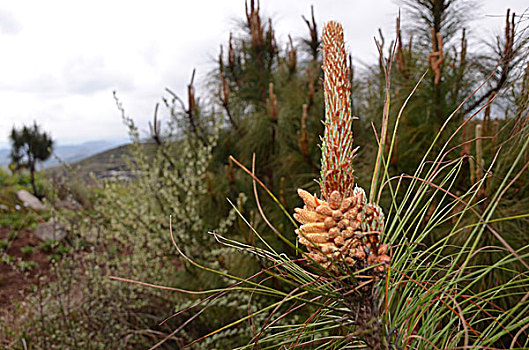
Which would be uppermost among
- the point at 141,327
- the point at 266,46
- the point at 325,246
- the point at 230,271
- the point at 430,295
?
the point at 266,46

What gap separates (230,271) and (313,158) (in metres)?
1.07

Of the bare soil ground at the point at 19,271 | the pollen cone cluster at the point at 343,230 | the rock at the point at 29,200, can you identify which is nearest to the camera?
the pollen cone cluster at the point at 343,230

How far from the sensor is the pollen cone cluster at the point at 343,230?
0.59m

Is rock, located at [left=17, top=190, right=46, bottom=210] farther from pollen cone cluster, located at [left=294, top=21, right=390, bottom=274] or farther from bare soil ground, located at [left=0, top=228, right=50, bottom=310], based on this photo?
pollen cone cluster, located at [left=294, top=21, right=390, bottom=274]

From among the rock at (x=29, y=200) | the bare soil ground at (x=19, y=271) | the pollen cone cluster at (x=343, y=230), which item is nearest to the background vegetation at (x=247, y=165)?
the bare soil ground at (x=19, y=271)

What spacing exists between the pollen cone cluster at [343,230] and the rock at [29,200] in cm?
863

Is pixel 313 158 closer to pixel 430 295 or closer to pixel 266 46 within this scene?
pixel 266 46

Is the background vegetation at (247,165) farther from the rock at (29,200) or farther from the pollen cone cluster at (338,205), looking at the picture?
the rock at (29,200)

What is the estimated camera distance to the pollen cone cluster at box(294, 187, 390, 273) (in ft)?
1.94

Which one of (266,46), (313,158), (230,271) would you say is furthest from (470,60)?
(230,271)

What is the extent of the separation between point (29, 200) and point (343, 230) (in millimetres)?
9270

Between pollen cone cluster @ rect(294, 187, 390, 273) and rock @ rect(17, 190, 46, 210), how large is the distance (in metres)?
8.63

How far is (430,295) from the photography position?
2.04ft

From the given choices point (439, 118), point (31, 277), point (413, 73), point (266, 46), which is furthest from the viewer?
point (31, 277)
